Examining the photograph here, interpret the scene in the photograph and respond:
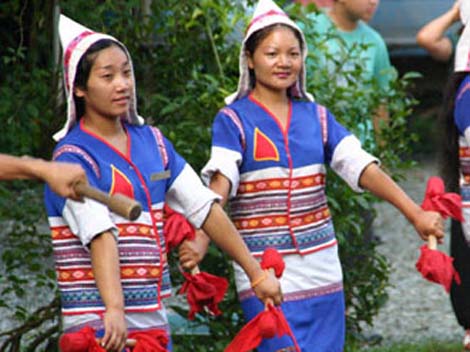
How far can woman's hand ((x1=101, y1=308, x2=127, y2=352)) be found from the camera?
4.27 meters

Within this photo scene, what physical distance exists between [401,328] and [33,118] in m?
2.71

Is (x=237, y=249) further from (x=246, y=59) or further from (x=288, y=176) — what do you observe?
(x=246, y=59)

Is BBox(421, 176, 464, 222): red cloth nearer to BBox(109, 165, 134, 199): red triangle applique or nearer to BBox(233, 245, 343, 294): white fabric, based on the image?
BBox(233, 245, 343, 294): white fabric

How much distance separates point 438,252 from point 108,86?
4.08 ft

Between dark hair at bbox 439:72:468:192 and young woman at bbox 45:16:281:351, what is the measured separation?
1.50m

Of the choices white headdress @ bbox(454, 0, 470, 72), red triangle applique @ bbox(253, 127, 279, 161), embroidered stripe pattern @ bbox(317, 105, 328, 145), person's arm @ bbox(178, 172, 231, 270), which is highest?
white headdress @ bbox(454, 0, 470, 72)

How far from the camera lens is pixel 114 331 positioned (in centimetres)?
428

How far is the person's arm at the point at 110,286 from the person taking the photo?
4.29m

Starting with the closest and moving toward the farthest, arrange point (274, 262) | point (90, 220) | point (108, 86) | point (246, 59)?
1. point (90, 220)
2. point (108, 86)
3. point (274, 262)
4. point (246, 59)

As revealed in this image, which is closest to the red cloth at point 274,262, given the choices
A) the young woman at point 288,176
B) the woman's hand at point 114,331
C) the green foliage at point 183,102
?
the young woman at point 288,176

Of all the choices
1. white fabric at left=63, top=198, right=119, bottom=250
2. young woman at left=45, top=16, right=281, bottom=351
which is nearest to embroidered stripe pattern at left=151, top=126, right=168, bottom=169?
young woman at left=45, top=16, right=281, bottom=351

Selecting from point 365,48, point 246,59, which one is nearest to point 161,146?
point 246,59

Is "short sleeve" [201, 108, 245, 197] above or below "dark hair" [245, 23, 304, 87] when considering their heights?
below

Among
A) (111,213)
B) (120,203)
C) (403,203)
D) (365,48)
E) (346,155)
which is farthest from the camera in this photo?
(365,48)
